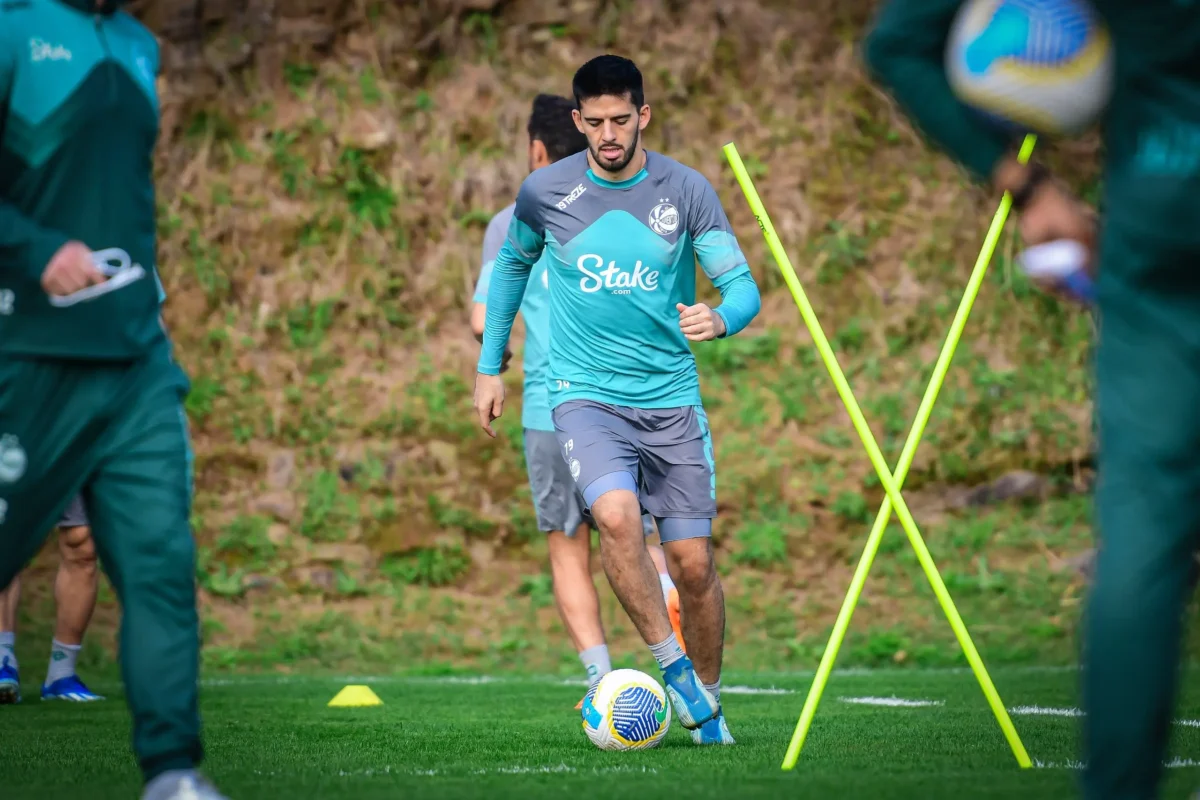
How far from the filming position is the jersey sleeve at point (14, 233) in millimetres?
3496

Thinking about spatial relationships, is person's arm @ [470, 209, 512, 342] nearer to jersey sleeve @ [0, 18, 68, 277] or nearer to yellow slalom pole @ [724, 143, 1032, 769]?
yellow slalom pole @ [724, 143, 1032, 769]

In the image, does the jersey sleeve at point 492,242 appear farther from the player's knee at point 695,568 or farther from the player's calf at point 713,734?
the player's calf at point 713,734

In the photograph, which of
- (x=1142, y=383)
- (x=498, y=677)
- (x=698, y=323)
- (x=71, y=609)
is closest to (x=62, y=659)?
(x=71, y=609)

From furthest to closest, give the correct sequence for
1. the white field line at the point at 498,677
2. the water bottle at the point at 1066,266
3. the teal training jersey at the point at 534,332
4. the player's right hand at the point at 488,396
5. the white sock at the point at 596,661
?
the white field line at the point at 498,677 → the teal training jersey at the point at 534,332 → the white sock at the point at 596,661 → the player's right hand at the point at 488,396 → the water bottle at the point at 1066,266

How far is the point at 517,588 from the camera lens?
1218cm

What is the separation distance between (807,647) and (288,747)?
6.27 m

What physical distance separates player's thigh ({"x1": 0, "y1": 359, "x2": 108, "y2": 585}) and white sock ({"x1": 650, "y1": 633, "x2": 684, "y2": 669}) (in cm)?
243

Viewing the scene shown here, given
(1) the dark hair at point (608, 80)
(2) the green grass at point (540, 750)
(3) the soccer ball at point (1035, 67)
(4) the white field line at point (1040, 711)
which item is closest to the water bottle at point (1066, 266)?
(3) the soccer ball at point (1035, 67)

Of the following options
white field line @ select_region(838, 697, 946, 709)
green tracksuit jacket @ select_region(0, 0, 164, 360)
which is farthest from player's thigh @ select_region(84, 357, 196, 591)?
white field line @ select_region(838, 697, 946, 709)

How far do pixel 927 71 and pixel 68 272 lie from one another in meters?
1.87

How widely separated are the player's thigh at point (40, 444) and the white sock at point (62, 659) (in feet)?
15.2

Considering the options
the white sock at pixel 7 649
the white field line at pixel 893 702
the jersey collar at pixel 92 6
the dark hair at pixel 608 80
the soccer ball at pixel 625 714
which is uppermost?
the dark hair at pixel 608 80

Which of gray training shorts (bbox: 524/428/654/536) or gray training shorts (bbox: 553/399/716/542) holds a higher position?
gray training shorts (bbox: 553/399/716/542)

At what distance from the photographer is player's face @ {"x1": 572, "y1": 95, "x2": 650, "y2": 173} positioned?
5.85 metres
